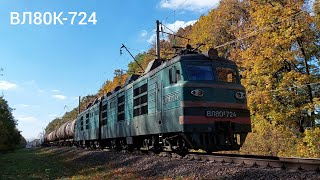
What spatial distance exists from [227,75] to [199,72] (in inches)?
52.8

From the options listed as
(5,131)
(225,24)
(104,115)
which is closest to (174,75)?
(104,115)

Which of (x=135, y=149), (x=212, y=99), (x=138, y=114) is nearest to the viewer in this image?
(x=212, y=99)

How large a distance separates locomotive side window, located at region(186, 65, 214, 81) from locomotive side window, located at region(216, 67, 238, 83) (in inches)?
14.9

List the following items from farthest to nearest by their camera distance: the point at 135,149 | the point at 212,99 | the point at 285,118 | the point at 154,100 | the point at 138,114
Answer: the point at 285,118
the point at 135,149
the point at 138,114
the point at 154,100
the point at 212,99

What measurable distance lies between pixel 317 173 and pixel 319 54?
18.2 meters

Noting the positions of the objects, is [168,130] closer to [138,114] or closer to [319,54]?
[138,114]

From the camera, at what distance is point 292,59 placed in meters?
23.8

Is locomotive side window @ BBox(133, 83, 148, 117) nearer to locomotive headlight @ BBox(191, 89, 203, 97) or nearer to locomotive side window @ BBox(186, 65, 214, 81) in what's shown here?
locomotive side window @ BBox(186, 65, 214, 81)

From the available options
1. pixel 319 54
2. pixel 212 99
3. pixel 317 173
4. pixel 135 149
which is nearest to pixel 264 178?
pixel 317 173

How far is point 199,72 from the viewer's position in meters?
13.4

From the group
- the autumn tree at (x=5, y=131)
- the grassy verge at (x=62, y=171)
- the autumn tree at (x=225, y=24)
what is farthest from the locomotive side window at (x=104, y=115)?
the autumn tree at (x=5, y=131)

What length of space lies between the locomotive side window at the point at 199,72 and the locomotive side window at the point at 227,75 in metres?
0.38

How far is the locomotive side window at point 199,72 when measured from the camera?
13156 millimetres

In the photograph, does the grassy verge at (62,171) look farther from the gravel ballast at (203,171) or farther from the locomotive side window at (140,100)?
the locomotive side window at (140,100)
